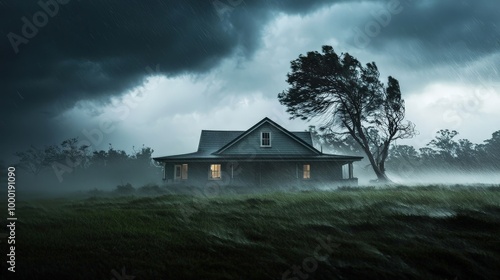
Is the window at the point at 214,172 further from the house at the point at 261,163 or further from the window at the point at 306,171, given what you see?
the window at the point at 306,171

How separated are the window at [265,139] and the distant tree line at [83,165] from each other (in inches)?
2185

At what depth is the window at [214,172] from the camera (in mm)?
28631

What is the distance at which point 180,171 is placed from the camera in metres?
29.5

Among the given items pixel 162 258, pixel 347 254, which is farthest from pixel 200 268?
pixel 347 254

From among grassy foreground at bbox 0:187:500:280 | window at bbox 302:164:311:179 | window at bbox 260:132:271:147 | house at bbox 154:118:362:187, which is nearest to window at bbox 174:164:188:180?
house at bbox 154:118:362:187

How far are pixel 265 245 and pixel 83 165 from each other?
90594 mm

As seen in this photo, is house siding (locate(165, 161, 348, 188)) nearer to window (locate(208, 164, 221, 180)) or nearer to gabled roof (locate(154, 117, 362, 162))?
window (locate(208, 164, 221, 180))

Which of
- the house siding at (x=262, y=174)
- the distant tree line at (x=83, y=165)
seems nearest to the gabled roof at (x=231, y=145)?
the house siding at (x=262, y=174)

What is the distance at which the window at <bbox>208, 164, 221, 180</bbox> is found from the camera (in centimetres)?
2863

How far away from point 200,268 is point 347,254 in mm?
2770

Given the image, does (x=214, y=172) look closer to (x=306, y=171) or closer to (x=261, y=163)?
(x=261, y=163)

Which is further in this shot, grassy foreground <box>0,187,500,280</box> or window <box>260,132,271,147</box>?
window <box>260,132,271,147</box>

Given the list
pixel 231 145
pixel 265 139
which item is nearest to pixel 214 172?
pixel 231 145

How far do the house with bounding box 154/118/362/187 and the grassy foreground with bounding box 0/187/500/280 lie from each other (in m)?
17.4
